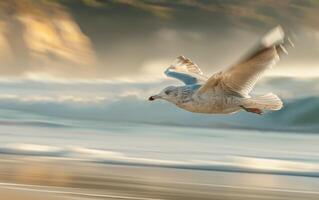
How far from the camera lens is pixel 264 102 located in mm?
6523

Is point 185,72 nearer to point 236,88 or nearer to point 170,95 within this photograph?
point 170,95

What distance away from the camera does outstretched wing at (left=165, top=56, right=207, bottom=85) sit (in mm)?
7273

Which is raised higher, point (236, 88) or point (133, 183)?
point (133, 183)

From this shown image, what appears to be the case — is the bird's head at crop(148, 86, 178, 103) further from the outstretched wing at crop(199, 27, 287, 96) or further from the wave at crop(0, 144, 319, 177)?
the wave at crop(0, 144, 319, 177)

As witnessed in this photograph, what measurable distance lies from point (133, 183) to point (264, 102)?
2975mm

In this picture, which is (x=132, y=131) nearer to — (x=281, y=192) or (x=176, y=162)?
(x=176, y=162)

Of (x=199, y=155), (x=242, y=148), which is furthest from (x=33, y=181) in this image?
(x=242, y=148)

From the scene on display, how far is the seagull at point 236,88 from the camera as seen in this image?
5.92 meters

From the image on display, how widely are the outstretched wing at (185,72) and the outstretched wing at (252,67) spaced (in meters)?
Result: 0.52

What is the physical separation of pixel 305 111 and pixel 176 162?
682 centimetres

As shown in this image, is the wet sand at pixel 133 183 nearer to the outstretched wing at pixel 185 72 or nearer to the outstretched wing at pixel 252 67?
the outstretched wing at pixel 185 72

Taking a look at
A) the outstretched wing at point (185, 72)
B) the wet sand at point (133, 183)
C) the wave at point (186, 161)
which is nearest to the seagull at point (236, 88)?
the outstretched wing at point (185, 72)

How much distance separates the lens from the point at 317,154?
11.8 meters

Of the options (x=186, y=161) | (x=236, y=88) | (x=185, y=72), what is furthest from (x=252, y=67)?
(x=186, y=161)
